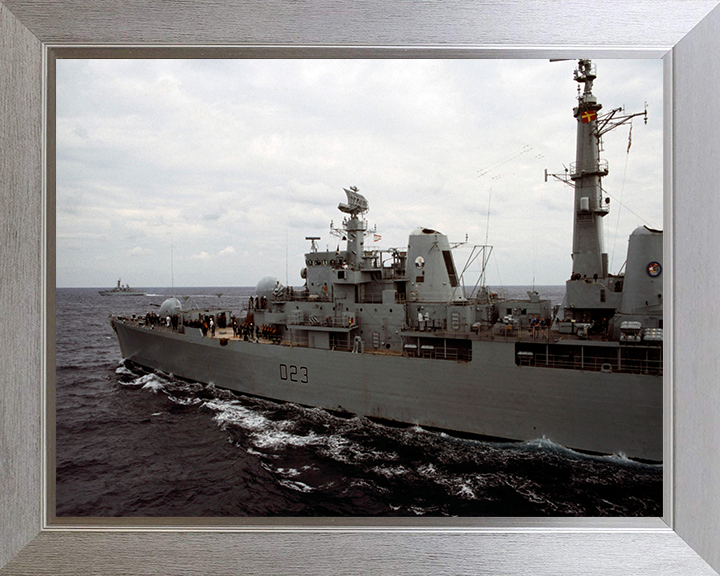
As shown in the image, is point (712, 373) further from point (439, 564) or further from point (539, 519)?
point (439, 564)

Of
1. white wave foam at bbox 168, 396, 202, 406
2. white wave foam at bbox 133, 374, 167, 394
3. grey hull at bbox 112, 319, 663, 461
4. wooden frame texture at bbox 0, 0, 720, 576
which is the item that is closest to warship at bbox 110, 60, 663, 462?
grey hull at bbox 112, 319, 663, 461

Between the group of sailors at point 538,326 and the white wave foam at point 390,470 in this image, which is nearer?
the white wave foam at point 390,470

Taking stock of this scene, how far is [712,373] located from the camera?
6.62ft

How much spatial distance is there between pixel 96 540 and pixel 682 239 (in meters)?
3.42

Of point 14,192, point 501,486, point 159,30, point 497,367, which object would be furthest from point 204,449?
point 159,30

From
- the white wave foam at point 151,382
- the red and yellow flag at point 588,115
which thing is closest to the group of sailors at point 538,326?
the red and yellow flag at point 588,115

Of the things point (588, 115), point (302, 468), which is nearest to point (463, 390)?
point (302, 468)

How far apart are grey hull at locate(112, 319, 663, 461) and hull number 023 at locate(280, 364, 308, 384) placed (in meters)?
0.02

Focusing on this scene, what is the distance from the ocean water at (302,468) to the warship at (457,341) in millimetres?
443

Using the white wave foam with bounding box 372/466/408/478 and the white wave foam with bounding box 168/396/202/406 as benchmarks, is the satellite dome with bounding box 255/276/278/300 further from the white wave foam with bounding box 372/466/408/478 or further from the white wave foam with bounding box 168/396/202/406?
the white wave foam with bounding box 372/466/408/478

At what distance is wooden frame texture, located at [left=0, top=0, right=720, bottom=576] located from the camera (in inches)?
79.0

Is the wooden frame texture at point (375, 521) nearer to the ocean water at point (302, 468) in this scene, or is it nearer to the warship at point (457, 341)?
the ocean water at point (302, 468)

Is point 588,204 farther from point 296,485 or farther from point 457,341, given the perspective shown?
point 296,485

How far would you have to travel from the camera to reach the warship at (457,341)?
5.98 m
